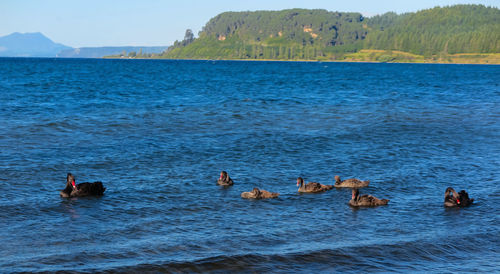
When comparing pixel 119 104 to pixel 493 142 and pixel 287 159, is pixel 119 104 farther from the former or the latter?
pixel 493 142

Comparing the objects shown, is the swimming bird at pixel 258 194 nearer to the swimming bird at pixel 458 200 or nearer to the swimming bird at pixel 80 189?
the swimming bird at pixel 80 189

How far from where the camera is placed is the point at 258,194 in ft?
63.2

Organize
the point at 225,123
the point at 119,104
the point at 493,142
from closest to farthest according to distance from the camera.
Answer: the point at 493,142, the point at 225,123, the point at 119,104

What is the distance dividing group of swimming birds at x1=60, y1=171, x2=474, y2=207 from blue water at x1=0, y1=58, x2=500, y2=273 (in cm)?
35

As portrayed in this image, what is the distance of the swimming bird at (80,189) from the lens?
19.2m

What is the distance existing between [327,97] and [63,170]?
43977 millimetres

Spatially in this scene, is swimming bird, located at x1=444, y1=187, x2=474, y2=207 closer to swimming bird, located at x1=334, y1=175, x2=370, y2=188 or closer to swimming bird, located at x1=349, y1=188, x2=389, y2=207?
swimming bird, located at x1=349, y1=188, x2=389, y2=207

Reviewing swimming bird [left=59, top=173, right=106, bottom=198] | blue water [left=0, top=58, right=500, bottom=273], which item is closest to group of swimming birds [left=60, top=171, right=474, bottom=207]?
swimming bird [left=59, top=173, right=106, bottom=198]

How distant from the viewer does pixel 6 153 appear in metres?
26.4

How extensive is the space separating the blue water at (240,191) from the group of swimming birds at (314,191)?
0.35 m

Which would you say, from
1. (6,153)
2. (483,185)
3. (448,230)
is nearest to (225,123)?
(6,153)

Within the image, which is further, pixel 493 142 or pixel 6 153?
pixel 493 142

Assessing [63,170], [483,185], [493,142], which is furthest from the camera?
[493,142]

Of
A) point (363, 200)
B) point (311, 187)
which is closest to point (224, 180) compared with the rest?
point (311, 187)
